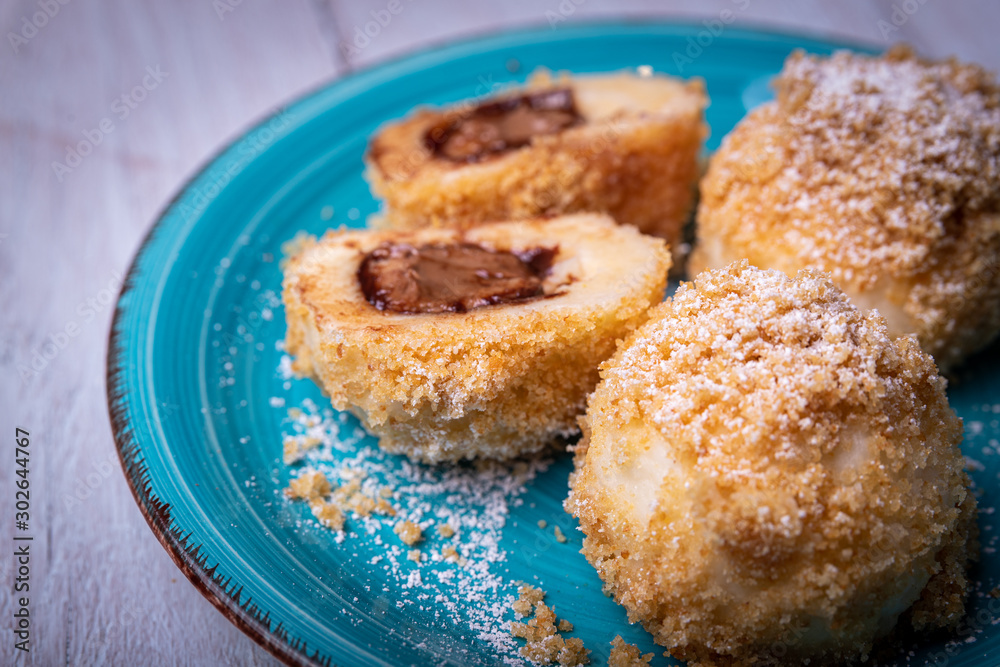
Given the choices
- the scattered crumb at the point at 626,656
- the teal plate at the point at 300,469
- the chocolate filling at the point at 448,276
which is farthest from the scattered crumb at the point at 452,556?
the chocolate filling at the point at 448,276

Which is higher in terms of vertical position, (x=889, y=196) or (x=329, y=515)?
(x=889, y=196)

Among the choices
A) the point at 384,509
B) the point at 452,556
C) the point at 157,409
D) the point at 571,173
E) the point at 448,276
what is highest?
the point at 571,173

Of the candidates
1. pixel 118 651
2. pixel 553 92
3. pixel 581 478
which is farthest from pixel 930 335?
pixel 118 651

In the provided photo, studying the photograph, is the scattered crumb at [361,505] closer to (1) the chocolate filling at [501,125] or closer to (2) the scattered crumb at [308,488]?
(2) the scattered crumb at [308,488]

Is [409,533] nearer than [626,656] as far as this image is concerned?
No

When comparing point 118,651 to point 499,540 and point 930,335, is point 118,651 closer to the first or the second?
point 499,540

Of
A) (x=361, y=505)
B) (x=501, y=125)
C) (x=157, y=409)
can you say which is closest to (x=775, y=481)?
(x=361, y=505)

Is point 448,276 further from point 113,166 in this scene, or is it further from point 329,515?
point 113,166
